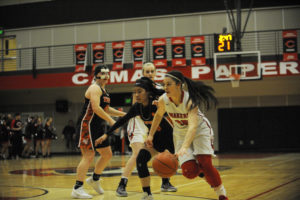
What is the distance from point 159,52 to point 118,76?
1769 mm

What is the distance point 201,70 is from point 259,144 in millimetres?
4457

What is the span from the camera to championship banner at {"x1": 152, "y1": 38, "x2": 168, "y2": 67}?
1546 centimetres

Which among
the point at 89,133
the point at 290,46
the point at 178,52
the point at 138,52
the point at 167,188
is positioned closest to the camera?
the point at 89,133

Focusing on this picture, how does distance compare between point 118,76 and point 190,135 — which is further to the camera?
point 118,76

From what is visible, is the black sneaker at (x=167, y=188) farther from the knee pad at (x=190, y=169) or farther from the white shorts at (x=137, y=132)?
the knee pad at (x=190, y=169)

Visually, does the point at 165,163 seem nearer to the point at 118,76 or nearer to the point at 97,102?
the point at 97,102

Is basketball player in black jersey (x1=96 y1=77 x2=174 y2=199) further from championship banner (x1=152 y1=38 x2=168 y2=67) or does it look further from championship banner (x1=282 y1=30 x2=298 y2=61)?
championship banner (x1=152 y1=38 x2=168 y2=67)

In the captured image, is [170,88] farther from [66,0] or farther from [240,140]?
[66,0]

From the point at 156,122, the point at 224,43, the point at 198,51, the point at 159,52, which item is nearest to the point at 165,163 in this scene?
the point at 156,122

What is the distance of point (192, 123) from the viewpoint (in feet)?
12.7

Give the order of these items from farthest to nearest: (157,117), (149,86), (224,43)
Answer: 1. (224,43)
2. (149,86)
3. (157,117)

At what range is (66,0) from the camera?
18797mm

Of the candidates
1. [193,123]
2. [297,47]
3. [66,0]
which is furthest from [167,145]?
[66,0]

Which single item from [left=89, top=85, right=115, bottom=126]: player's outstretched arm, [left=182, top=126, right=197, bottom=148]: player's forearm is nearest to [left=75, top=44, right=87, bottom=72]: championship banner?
[left=89, top=85, right=115, bottom=126]: player's outstretched arm
